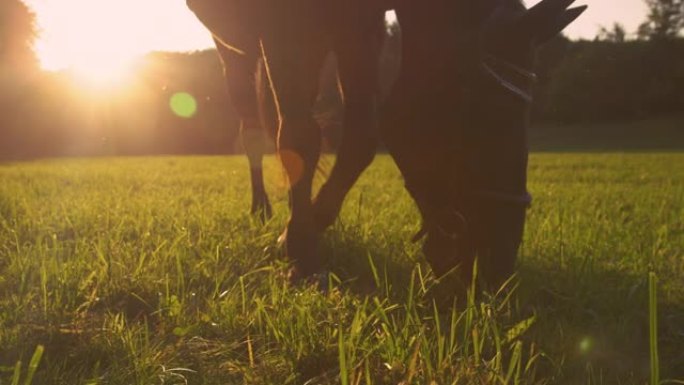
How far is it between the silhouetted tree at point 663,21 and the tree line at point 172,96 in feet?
1.61

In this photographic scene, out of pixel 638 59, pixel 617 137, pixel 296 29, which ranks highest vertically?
pixel 638 59

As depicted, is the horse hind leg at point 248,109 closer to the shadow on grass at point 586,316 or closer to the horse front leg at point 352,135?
the horse front leg at point 352,135

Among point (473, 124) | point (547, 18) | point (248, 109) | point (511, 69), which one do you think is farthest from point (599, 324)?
point (248, 109)

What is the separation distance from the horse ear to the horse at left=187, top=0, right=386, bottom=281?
1218 mm

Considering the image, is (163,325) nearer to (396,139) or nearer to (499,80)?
(396,139)

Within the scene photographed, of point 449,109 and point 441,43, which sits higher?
point 441,43

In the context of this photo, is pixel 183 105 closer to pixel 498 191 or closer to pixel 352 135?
pixel 352 135

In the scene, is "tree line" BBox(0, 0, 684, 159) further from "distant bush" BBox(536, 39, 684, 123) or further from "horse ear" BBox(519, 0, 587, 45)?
"horse ear" BBox(519, 0, 587, 45)


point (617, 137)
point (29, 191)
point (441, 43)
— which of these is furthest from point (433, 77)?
point (617, 137)

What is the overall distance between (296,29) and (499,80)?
146 centimetres

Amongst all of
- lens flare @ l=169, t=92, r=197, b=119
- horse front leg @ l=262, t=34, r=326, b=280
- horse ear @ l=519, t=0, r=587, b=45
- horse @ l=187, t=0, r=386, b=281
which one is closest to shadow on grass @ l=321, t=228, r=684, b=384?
horse front leg @ l=262, t=34, r=326, b=280

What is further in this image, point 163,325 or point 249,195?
point 249,195

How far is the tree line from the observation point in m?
42.7

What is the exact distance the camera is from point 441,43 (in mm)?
2451
